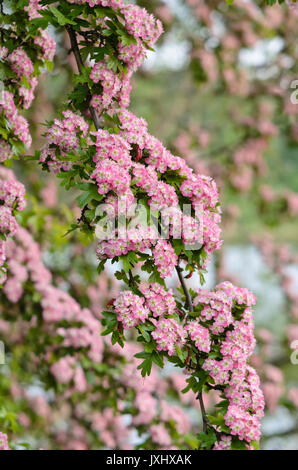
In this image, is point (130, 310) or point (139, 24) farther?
point (139, 24)

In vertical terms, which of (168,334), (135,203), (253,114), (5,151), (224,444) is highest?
(253,114)

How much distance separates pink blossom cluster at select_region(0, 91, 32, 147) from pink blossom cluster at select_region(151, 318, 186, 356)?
2.59 feet

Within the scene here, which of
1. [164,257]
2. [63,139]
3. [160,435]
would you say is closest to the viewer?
[164,257]

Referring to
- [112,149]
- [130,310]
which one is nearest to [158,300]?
[130,310]

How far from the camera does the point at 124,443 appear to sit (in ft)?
10.4

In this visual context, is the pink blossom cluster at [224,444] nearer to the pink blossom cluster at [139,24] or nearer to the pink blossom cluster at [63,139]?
the pink blossom cluster at [63,139]

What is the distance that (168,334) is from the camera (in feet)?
4.65

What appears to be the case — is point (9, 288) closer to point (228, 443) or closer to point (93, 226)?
point (93, 226)

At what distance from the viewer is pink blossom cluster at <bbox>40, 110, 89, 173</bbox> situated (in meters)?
1.51

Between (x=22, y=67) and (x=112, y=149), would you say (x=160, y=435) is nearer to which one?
(x=112, y=149)

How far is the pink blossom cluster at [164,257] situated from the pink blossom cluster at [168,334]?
0.13 m

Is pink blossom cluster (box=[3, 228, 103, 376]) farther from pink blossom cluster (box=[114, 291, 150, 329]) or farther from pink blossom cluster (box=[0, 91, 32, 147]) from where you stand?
pink blossom cluster (box=[114, 291, 150, 329])

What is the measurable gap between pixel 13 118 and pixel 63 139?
33 cm

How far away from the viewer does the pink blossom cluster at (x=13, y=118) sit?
1.70 meters
